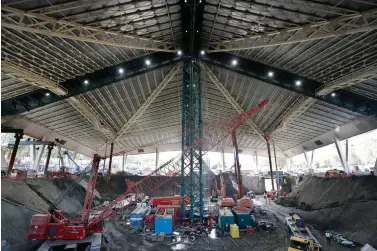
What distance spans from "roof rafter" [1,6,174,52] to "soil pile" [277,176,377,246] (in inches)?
976

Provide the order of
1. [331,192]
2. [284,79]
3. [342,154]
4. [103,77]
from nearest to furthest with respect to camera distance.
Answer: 1. [103,77]
2. [284,79]
3. [331,192]
4. [342,154]

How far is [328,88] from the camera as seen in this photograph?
25781mm

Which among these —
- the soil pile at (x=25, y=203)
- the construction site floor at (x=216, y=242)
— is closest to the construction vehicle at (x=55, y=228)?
the soil pile at (x=25, y=203)

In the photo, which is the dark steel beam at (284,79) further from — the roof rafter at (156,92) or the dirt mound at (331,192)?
the dirt mound at (331,192)

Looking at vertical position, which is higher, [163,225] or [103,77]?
[103,77]

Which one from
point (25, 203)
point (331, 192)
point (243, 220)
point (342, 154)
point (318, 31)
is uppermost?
point (318, 31)

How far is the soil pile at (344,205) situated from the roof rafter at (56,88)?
102ft

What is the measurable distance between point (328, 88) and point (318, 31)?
9.50 metres

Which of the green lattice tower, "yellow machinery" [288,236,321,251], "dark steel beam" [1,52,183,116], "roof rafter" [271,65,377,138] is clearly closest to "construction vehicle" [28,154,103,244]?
the green lattice tower

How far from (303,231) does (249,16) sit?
1871 cm

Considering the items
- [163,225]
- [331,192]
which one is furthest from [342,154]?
[163,225]

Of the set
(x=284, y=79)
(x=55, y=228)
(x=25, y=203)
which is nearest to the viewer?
(x=55, y=228)

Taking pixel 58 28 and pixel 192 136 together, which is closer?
pixel 58 28

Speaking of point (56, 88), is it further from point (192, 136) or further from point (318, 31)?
point (318, 31)
